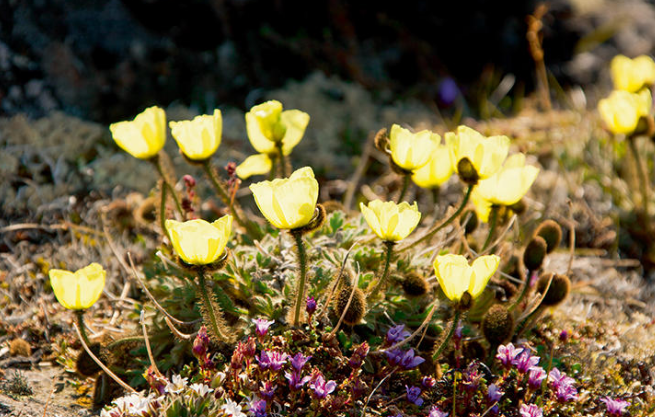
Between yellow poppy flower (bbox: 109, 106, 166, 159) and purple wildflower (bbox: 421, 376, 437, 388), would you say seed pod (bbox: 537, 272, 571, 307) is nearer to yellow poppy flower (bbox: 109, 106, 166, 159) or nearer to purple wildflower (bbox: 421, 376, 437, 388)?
purple wildflower (bbox: 421, 376, 437, 388)

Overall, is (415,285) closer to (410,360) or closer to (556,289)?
(410,360)

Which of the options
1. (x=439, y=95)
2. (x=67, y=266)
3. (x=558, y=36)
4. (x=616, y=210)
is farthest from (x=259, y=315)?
(x=558, y=36)

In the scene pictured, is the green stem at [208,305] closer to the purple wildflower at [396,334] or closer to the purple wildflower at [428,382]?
the purple wildflower at [396,334]

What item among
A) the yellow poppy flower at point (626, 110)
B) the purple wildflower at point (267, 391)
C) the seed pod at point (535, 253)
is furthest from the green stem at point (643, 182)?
the purple wildflower at point (267, 391)

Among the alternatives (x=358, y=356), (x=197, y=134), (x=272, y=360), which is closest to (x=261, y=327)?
(x=272, y=360)

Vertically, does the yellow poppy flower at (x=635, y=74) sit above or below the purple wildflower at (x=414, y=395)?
above
